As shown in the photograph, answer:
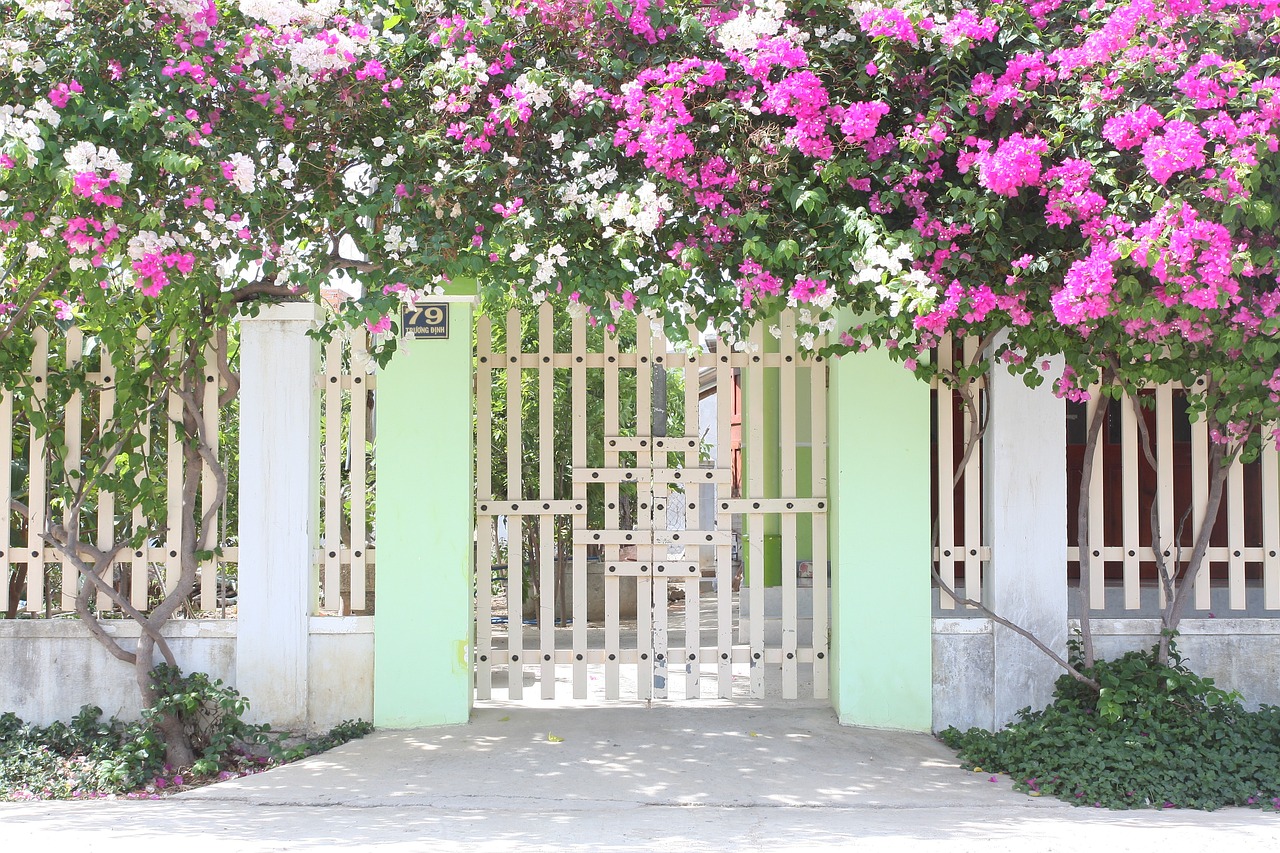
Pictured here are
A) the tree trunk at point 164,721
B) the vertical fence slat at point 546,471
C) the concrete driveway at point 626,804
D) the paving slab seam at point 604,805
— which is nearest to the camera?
the concrete driveway at point 626,804

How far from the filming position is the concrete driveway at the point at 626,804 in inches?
167

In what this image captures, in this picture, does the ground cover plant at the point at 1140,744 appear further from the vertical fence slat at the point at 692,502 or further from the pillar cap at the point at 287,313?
the pillar cap at the point at 287,313

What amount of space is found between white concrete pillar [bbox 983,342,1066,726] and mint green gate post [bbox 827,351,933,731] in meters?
0.36

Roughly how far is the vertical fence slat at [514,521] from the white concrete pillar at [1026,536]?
253 centimetres

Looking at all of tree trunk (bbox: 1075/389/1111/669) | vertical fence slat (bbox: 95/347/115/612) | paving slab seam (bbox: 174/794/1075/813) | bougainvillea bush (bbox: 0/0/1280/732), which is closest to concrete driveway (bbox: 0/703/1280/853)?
paving slab seam (bbox: 174/794/1075/813)

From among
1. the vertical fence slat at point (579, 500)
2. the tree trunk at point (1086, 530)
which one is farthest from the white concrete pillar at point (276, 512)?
the tree trunk at point (1086, 530)

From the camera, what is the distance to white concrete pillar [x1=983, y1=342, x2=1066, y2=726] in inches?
226

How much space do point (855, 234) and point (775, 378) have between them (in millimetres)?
4769

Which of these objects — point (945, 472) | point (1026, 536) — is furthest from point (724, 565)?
point (1026, 536)

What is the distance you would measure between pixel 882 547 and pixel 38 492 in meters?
4.47

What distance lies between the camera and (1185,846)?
4188mm

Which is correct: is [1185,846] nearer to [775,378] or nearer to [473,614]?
[473,614]

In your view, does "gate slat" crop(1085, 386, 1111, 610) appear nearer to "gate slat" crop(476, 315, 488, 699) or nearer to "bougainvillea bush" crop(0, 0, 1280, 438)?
"bougainvillea bush" crop(0, 0, 1280, 438)

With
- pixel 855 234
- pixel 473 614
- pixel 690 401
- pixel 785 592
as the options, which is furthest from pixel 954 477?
pixel 473 614
